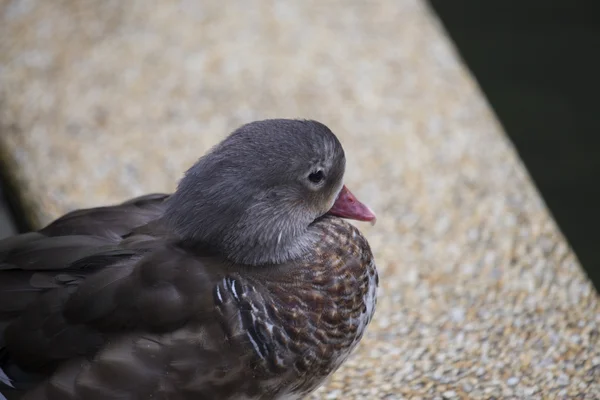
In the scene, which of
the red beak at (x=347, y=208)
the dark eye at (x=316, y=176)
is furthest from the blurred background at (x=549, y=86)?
the dark eye at (x=316, y=176)

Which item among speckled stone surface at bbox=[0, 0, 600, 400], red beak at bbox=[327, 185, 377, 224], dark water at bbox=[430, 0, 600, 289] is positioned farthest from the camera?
dark water at bbox=[430, 0, 600, 289]

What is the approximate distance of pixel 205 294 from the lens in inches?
72.5

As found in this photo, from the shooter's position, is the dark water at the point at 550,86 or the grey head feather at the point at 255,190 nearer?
the grey head feather at the point at 255,190

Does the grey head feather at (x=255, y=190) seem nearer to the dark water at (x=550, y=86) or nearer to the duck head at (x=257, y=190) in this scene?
the duck head at (x=257, y=190)

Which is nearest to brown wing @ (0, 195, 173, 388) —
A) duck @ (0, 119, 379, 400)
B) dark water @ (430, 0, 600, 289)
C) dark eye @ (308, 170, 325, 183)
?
duck @ (0, 119, 379, 400)

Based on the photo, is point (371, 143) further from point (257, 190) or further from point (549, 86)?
point (549, 86)

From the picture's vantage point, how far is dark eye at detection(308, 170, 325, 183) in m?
1.94

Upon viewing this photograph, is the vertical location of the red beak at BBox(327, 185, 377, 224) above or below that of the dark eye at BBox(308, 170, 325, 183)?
below

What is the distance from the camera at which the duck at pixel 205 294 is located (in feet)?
5.91

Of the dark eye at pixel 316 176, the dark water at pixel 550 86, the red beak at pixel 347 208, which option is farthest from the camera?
the dark water at pixel 550 86

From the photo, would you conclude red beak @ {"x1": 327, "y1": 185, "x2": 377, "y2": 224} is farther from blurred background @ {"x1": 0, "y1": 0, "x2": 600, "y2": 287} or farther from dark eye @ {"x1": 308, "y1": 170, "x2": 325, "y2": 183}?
blurred background @ {"x1": 0, "y1": 0, "x2": 600, "y2": 287}

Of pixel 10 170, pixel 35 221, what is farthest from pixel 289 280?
pixel 10 170

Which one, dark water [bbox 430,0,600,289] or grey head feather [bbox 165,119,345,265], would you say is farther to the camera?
dark water [bbox 430,0,600,289]

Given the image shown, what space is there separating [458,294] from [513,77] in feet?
8.04
